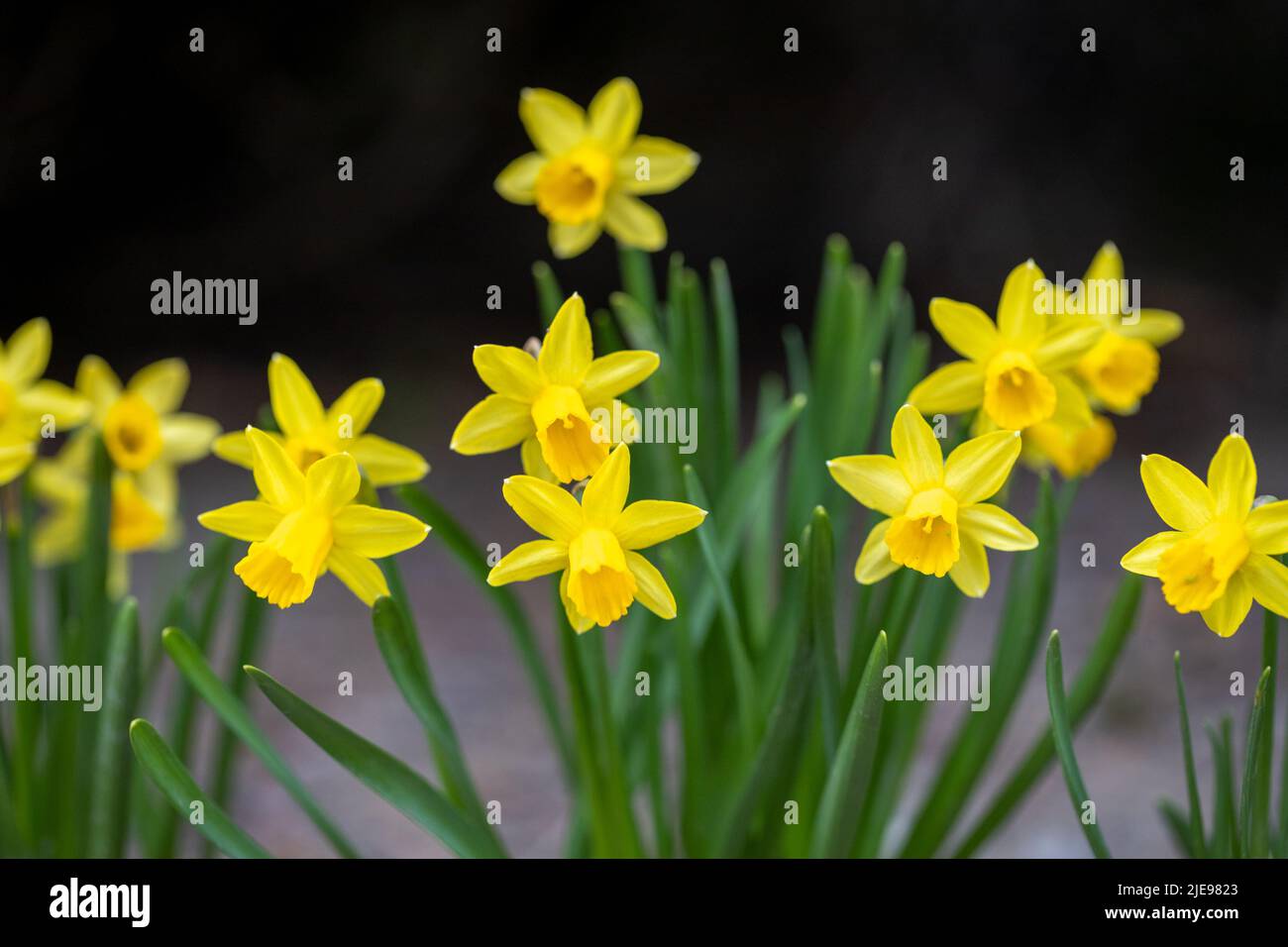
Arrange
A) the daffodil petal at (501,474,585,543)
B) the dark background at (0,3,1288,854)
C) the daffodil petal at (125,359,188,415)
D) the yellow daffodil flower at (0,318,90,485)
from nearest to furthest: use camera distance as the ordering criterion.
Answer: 1. the daffodil petal at (501,474,585,543)
2. the yellow daffodil flower at (0,318,90,485)
3. the daffodil petal at (125,359,188,415)
4. the dark background at (0,3,1288,854)

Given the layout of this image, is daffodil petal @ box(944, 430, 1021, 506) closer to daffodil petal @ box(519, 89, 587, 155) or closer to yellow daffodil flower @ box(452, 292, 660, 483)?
yellow daffodil flower @ box(452, 292, 660, 483)

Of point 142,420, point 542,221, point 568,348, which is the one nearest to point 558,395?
point 568,348

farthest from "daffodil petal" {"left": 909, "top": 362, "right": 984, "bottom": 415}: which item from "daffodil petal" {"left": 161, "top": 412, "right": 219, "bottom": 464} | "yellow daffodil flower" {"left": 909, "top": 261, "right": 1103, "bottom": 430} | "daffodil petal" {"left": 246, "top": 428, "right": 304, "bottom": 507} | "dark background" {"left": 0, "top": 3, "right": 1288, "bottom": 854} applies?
"dark background" {"left": 0, "top": 3, "right": 1288, "bottom": 854}

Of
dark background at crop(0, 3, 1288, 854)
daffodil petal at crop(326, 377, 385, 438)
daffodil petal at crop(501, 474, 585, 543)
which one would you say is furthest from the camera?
dark background at crop(0, 3, 1288, 854)

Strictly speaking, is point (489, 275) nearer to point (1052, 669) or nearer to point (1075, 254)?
point (1075, 254)

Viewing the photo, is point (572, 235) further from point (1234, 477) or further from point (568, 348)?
point (1234, 477)

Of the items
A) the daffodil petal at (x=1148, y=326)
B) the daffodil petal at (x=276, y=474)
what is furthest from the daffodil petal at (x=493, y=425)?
the daffodil petal at (x=1148, y=326)
